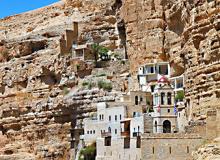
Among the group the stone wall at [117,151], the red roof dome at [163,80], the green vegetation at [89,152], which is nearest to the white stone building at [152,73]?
the red roof dome at [163,80]

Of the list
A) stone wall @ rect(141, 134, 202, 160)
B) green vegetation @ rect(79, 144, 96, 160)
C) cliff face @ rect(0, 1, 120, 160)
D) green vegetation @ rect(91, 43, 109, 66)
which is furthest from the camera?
green vegetation @ rect(91, 43, 109, 66)

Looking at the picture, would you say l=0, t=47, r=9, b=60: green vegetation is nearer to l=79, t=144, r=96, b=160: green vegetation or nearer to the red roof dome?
l=79, t=144, r=96, b=160: green vegetation

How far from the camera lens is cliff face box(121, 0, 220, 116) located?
36.8 meters

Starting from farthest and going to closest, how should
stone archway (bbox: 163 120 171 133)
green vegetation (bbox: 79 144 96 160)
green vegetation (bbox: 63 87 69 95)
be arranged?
green vegetation (bbox: 63 87 69 95), green vegetation (bbox: 79 144 96 160), stone archway (bbox: 163 120 171 133)

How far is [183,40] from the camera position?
41.7m

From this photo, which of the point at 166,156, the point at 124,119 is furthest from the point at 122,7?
the point at 166,156

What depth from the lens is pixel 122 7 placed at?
50.4m

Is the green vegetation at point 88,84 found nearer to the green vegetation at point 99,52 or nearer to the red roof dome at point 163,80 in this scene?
the green vegetation at point 99,52

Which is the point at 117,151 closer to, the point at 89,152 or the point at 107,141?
the point at 107,141

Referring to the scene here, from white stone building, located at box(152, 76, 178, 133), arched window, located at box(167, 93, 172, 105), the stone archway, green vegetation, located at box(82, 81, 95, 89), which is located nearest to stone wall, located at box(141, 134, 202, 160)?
white stone building, located at box(152, 76, 178, 133)

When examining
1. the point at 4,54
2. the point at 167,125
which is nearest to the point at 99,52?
the point at 4,54

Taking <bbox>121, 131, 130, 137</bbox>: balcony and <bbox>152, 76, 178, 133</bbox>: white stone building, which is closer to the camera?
<bbox>121, 131, 130, 137</bbox>: balcony

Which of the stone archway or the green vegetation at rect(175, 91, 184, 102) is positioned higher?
the green vegetation at rect(175, 91, 184, 102)

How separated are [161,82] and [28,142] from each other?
14.7 m
